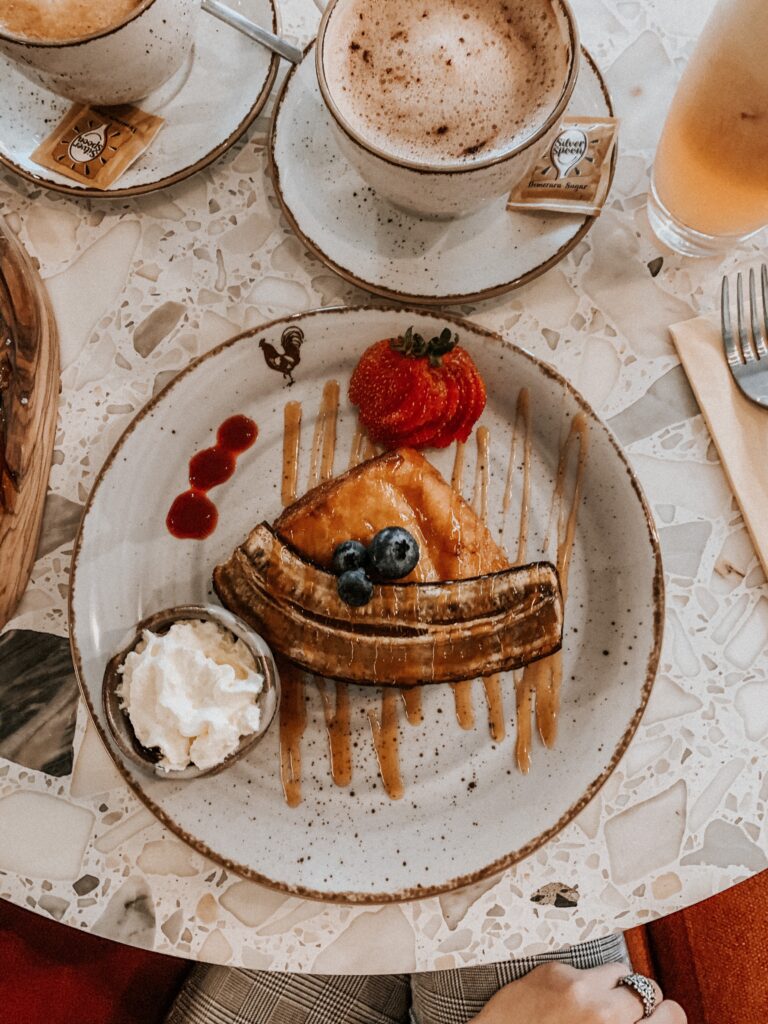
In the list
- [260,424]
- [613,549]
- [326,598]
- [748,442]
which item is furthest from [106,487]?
[748,442]

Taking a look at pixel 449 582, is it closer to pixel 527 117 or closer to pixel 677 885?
pixel 677 885

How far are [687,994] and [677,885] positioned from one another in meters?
0.53

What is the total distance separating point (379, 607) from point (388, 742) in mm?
239

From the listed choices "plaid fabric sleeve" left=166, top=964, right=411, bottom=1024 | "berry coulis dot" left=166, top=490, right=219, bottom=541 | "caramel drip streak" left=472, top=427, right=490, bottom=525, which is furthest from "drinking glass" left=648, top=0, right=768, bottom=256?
"plaid fabric sleeve" left=166, top=964, right=411, bottom=1024

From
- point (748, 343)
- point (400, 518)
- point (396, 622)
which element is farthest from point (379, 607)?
point (748, 343)

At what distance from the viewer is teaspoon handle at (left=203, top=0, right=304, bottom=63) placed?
4.69 feet

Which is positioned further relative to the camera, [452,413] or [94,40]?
[452,413]

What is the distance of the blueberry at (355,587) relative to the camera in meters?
1.25

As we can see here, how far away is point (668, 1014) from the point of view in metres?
1.60

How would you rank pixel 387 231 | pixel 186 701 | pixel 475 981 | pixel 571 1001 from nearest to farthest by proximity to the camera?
pixel 186 701, pixel 387 231, pixel 571 1001, pixel 475 981

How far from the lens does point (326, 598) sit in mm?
1305

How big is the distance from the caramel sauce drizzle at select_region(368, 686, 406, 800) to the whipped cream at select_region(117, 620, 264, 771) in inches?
9.1

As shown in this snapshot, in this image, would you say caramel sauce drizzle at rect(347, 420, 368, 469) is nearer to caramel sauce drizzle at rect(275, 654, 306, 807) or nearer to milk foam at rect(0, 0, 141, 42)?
caramel sauce drizzle at rect(275, 654, 306, 807)

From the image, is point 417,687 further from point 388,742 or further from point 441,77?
point 441,77
